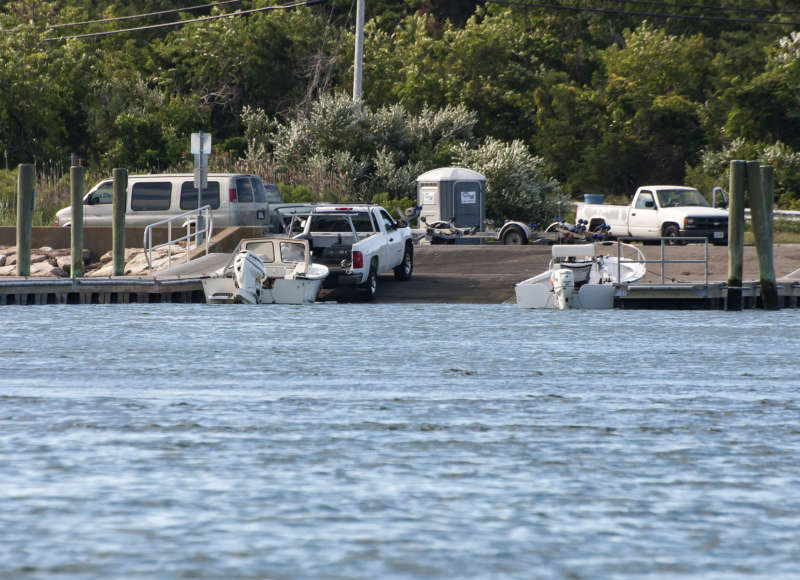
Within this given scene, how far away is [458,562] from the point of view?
25.8ft

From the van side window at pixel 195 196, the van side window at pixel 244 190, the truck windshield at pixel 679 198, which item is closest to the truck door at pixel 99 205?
the van side window at pixel 195 196

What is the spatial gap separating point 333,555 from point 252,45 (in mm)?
48200

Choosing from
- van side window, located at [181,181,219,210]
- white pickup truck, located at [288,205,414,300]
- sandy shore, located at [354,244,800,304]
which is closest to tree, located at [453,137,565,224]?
sandy shore, located at [354,244,800,304]

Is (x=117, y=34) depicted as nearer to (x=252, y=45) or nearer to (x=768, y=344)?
(x=252, y=45)

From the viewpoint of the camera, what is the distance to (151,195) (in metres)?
29.8

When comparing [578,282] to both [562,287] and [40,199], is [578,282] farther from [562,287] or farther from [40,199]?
[40,199]

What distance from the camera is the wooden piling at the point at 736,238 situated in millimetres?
24609

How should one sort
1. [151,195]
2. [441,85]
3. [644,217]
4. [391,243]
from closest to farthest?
1. [391,243]
2. [151,195]
3. [644,217]
4. [441,85]

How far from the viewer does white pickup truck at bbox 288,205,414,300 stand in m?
25.2

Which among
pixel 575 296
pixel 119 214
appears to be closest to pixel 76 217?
pixel 119 214

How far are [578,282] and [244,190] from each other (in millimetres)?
8577

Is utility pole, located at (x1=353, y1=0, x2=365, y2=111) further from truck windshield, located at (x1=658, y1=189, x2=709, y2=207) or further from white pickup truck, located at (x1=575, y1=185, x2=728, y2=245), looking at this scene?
truck windshield, located at (x1=658, y1=189, x2=709, y2=207)

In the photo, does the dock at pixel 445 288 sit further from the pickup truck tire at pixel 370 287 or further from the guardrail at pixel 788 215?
the guardrail at pixel 788 215

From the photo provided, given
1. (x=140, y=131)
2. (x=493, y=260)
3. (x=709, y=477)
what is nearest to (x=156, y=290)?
(x=493, y=260)
